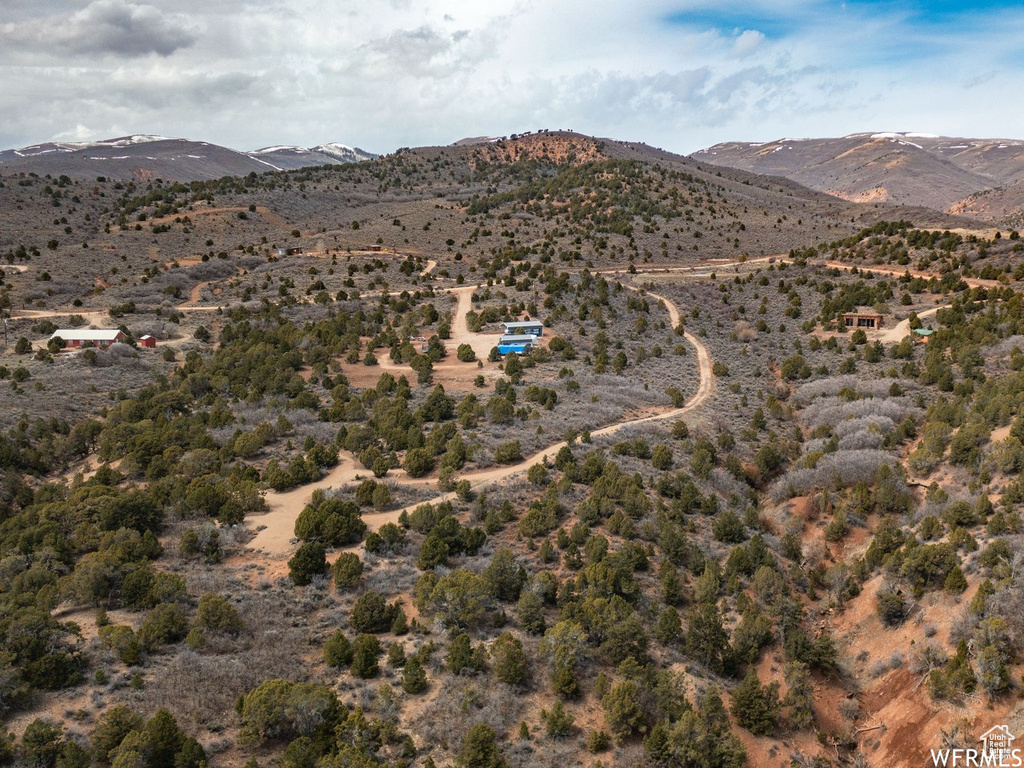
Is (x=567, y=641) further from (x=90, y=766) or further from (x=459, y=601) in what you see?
(x=90, y=766)

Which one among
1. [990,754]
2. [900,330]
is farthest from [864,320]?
[990,754]

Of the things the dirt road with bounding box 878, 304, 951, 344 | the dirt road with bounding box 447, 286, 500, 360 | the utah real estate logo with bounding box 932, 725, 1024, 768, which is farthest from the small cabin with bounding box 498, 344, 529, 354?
the utah real estate logo with bounding box 932, 725, 1024, 768

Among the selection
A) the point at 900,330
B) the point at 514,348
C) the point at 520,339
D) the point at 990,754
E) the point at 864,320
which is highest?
the point at 864,320

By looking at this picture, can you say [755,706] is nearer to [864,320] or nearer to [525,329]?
[525,329]

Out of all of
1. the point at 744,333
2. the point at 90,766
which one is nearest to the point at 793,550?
the point at 90,766

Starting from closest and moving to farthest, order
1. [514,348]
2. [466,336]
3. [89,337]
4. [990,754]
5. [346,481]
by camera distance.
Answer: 1. [990,754]
2. [346,481]
3. [514,348]
4. [89,337]
5. [466,336]

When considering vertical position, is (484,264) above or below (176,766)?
above
